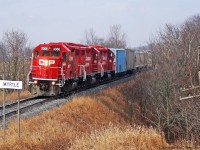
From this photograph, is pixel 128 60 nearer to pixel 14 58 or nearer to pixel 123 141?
pixel 14 58

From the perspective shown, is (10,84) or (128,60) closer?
(10,84)

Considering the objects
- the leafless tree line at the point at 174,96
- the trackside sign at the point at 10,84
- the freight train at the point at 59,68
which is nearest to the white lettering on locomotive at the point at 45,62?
the freight train at the point at 59,68

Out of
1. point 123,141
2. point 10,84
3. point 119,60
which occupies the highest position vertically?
point 119,60

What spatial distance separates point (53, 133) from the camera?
11469 mm

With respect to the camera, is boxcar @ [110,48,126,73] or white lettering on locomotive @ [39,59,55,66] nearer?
white lettering on locomotive @ [39,59,55,66]

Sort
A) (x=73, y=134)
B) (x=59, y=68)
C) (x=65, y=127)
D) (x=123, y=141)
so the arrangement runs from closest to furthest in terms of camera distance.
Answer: (x=123, y=141) < (x=73, y=134) < (x=65, y=127) < (x=59, y=68)

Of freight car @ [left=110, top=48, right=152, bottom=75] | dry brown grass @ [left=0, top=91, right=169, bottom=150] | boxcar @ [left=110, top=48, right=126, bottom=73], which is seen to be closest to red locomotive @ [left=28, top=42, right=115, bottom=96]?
dry brown grass @ [left=0, top=91, right=169, bottom=150]

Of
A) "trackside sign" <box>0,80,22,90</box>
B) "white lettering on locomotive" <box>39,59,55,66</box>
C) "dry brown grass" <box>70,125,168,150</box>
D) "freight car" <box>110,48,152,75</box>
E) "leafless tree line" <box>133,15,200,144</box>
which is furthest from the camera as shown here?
"freight car" <box>110,48,152,75</box>

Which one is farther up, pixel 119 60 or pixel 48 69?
pixel 119 60

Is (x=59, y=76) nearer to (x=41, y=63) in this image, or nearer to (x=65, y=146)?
(x=41, y=63)

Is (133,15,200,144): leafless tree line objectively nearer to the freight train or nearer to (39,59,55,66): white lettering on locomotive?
the freight train

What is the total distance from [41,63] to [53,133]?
39.4 feet

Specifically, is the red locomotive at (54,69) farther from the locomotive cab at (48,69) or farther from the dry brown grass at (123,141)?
the dry brown grass at (123,141)

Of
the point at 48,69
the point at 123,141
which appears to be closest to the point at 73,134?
the point at 123,141
